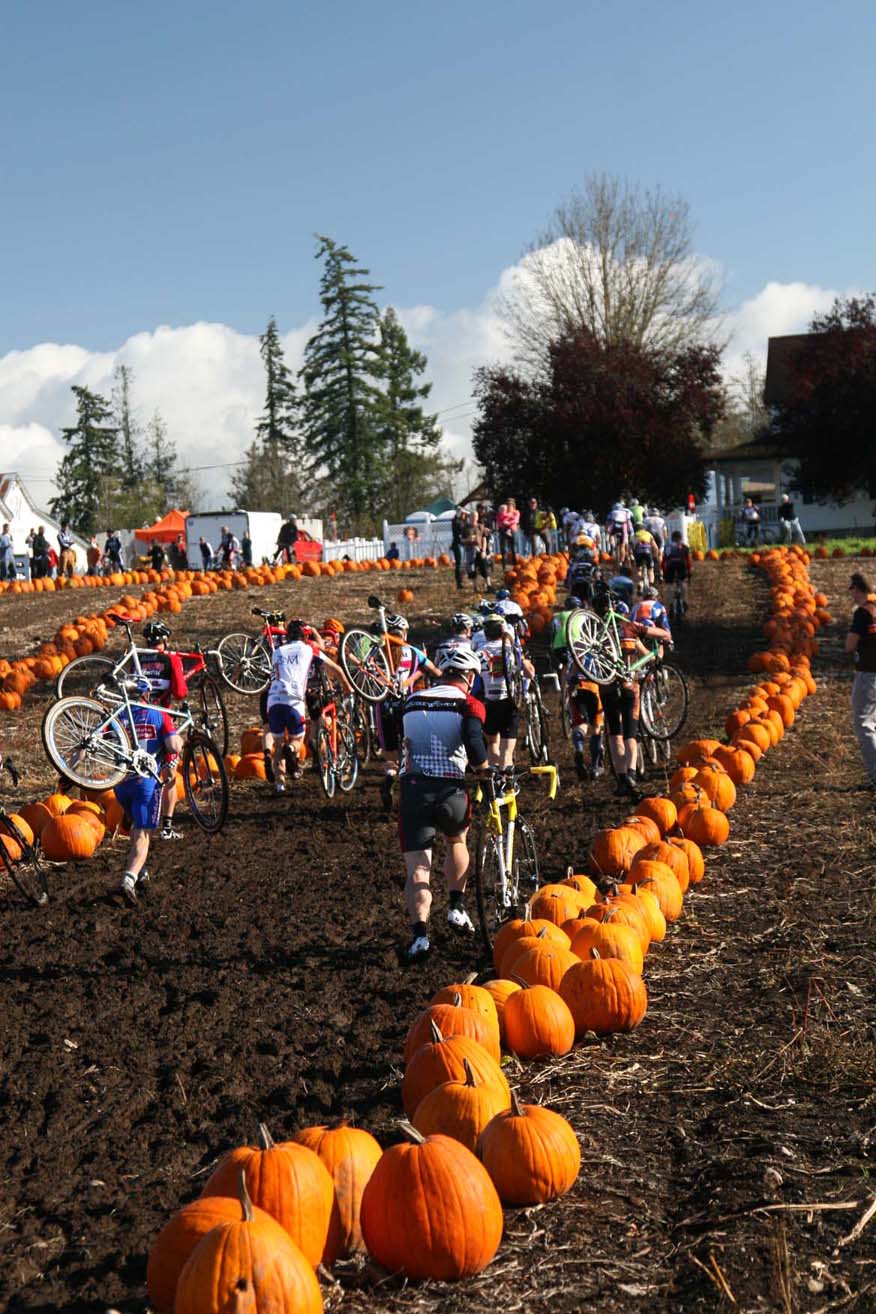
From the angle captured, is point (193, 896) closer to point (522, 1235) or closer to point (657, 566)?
point (522, 1235)

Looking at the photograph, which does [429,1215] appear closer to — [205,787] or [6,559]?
[205,787]

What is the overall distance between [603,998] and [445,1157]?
2277 millimetres

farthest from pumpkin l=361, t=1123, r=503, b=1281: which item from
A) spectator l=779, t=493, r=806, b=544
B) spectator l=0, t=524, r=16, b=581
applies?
spectator l=0, t=524, r=16, b=581

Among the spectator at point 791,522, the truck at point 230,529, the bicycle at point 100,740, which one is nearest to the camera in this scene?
the bicycle at point 100,740

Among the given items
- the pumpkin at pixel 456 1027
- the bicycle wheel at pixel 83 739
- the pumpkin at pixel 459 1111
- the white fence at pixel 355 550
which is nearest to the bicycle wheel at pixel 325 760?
the bicycle wheel at pixel 83 739

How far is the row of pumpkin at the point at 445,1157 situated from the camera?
3914 mm

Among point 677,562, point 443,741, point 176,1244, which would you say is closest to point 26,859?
point 443,741

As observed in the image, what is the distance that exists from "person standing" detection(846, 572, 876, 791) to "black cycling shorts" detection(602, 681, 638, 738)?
1.98 meters

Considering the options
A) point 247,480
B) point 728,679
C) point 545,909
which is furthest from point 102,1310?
point 247,480

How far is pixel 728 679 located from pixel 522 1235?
50.8 feet

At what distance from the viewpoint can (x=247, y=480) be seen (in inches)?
3073

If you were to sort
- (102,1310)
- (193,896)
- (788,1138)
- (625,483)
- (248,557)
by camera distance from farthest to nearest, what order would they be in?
(248,557) < (625,483) < (193,896) < (788,1138) < (102,1310)

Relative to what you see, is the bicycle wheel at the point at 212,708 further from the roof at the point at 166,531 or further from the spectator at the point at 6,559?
the roof at the point at 166,531

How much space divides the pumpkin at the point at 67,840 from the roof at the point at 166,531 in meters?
50.0
